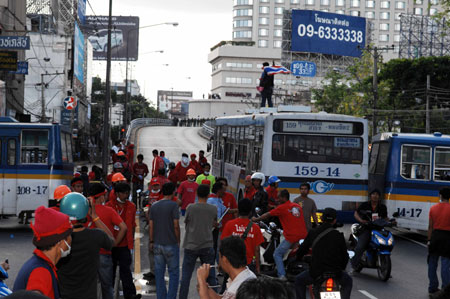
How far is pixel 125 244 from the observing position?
9.84m

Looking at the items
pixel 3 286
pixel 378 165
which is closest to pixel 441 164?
pixel 378 165

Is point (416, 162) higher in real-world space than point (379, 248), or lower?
higher

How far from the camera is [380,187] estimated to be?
65.9ft

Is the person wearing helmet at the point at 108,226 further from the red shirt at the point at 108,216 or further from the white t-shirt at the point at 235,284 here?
the white t-shirt at the point at 235,284

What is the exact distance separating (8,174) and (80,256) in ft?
43.8

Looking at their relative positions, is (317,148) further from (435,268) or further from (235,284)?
(235,284)

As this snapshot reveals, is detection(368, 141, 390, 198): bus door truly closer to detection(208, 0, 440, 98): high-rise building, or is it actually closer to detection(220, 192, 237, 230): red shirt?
detection(220, 192, 237, 230): red shirt

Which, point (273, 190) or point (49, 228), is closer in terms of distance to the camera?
point (49, 228)

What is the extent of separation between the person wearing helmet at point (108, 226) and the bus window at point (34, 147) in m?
10.5

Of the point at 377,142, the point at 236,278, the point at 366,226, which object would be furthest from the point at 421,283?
the point at 236,278

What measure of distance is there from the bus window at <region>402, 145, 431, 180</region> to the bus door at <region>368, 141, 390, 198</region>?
0.52 m

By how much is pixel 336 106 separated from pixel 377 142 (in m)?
54.2

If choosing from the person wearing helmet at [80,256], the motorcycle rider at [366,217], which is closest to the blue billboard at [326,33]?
the motorcycle rider at [366,217]

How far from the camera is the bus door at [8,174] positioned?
19203 millimetres
